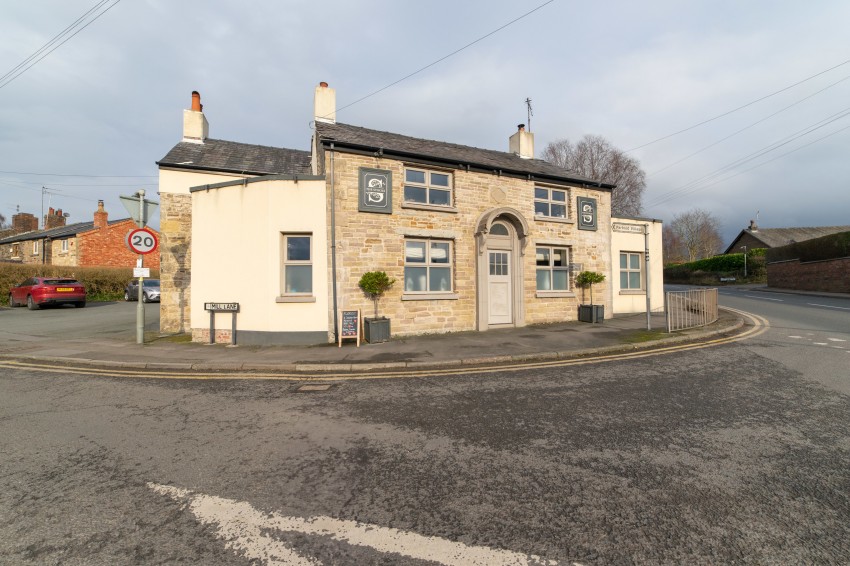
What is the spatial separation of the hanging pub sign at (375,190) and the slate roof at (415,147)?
0.74 metres

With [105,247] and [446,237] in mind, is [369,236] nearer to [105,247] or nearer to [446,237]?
[446,237]

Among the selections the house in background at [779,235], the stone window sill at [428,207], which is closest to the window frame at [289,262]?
the stone window sill at [428,207]

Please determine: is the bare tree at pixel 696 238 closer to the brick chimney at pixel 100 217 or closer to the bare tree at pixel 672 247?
the bare tree at pixel 672 247

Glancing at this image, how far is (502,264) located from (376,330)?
5.28 meters

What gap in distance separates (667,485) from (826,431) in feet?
8.61

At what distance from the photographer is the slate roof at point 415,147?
10.8m

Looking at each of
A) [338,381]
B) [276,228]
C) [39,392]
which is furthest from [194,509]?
[276,228]

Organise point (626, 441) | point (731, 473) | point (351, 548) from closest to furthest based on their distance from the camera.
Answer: point (351, 548), point (731, 473), point (626, 441)

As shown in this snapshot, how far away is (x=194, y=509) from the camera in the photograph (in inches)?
103

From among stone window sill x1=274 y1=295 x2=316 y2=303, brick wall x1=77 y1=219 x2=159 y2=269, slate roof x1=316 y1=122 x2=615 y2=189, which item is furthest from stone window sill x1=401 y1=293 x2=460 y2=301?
brick wall x1=77 y1=219 x2=159 y2=269

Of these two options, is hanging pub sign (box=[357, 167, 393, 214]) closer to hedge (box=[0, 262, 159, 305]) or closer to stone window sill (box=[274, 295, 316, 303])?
stone window sill (box=[274, 295, 316, 303])

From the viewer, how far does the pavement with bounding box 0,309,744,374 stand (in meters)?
7.31

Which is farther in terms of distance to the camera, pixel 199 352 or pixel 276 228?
pixel 276 228

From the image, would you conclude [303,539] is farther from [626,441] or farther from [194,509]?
[626,441]
